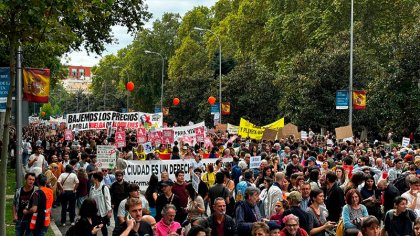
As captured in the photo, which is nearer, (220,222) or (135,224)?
(135,224)

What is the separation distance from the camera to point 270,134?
29.1m

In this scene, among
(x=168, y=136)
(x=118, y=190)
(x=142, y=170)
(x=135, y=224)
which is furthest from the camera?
(x=168, y=136)

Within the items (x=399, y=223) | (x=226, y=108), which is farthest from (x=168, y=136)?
(x=226, y=108)

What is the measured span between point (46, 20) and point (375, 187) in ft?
19.7

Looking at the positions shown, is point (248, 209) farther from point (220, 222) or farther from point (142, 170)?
point (142, 170)

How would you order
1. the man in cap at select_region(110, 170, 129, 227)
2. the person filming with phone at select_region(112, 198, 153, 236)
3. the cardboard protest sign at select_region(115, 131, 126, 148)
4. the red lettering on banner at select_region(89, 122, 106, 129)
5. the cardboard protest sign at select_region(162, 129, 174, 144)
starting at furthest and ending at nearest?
1. the cardboard protest sign at select_region(162, 129, 174, 144)
2. the red lettering on banner at select_region(89, 122, 106, 129)
3. the cardboard protest sign at select_region(115, 131, 126, 148)
4. the man in cap at select_region(110, 170, 129, 227)
5. the person filming with phone at select_region(112, 198, 153, 236)

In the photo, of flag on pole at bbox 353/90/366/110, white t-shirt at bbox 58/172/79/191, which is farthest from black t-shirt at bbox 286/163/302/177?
flag on pole at bbox 353/90/366/110

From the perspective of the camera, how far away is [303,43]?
54.1 m

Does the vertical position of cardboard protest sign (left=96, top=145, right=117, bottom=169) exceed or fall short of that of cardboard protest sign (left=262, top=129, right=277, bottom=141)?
it falls short

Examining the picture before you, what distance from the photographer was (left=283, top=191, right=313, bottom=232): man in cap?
9641 millimetres

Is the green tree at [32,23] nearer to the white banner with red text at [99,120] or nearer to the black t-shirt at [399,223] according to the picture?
the black t-shirt at [399,223]

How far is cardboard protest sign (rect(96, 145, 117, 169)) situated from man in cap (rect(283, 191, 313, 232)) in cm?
891

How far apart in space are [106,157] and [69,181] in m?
2.50

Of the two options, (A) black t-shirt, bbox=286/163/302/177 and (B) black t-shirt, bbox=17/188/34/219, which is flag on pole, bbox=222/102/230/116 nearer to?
(A) black t-shirt, bbox=286/163/302/177
